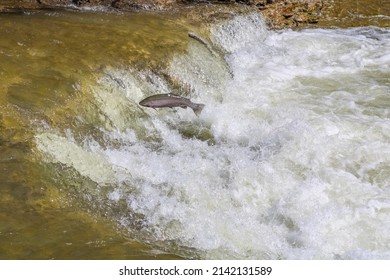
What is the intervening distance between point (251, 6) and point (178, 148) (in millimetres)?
5955

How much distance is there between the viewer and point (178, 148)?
5.84 metres

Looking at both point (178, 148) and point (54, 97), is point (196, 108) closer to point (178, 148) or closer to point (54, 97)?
point (178, 148)

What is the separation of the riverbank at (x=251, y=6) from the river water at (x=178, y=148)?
103 cm

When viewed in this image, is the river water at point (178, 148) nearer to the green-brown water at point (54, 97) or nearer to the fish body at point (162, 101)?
the green-brown water at point (54, 97)

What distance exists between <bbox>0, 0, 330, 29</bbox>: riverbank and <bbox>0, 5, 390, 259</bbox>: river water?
3.38 feet

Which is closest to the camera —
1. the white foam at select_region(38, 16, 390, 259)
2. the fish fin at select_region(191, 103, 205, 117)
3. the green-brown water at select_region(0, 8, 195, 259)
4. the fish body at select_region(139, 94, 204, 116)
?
the green-brown water at select_region(0, 8, 195, 259)

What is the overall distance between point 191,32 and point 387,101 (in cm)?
323

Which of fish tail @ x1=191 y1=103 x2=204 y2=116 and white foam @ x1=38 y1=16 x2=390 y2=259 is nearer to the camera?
white foam @ x1=38 y1=16 x2=390 y2=259

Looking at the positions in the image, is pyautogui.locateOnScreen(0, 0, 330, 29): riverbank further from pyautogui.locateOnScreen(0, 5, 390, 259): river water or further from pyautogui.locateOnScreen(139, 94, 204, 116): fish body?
pyautogui.locateOnScreen(139, 94, 204, 116): fish body

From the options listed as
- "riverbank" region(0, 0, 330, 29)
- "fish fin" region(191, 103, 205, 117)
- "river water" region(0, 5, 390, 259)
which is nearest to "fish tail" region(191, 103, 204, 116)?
"fish fin" region(191, 103, 205, 117)

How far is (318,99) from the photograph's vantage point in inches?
291

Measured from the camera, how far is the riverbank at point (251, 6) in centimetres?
954

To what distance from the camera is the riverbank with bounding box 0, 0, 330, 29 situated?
9.54 m
